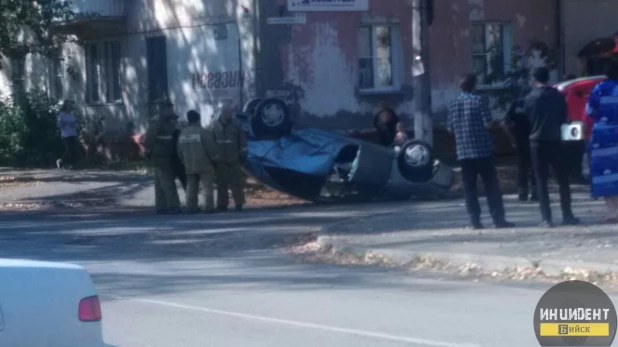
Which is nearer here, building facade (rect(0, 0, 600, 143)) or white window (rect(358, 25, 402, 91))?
building facade (rect(0, 0, 600, 143))

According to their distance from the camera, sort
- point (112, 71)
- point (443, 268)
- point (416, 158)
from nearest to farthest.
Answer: point (443, 268) → point (416, 158) → point (112, 71)

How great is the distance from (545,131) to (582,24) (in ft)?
47.0

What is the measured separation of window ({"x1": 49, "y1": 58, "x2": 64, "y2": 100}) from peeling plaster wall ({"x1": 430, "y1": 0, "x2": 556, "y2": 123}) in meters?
11.7

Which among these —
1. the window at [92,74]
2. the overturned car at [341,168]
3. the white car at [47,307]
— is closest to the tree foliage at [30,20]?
the window at [92,74]

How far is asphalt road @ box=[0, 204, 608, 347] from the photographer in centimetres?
877

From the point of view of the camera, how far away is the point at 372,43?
24.7 metres

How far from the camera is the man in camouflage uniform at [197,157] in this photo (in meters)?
18.2

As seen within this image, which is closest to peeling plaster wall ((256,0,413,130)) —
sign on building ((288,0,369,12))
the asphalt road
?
sign on building ((288,0,369,12))

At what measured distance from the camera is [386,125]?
22.5 meters

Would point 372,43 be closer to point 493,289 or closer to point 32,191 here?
point 32,191

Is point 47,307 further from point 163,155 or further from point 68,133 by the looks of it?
point 68,133

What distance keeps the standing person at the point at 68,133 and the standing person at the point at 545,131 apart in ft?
53.6

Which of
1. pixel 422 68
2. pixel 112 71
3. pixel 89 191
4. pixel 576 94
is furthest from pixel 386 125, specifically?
pixel 112 71

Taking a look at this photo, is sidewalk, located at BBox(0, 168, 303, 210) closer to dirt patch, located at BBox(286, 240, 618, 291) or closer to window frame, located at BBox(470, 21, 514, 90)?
dirt patch, located at BBox(286, 240, 618, 291)
